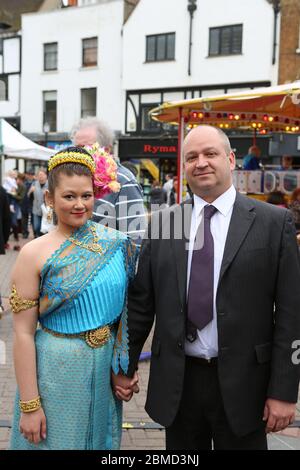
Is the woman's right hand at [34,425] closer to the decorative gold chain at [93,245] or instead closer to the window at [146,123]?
the decorative gold chain at [93,245]

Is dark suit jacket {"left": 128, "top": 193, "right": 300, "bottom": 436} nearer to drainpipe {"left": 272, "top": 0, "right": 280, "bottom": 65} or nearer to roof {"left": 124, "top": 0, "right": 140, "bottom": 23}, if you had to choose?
drainpipe {"left": 272, "top": 0, "right": 280, "bottom": 65}

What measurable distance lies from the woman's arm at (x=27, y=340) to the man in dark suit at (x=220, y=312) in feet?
1.26

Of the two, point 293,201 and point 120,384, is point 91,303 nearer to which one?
point 120,384

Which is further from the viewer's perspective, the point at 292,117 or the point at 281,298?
the point at 292,117

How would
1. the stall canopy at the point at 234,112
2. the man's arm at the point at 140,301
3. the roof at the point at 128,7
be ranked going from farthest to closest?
the roof at the point at 128,7, the stall canopy at the point at 234,112, the man's arm at the point at 140,301

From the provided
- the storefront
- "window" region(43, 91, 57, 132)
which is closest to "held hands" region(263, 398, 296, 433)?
the storefront

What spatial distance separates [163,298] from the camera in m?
2.22

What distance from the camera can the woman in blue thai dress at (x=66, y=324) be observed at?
2070mm

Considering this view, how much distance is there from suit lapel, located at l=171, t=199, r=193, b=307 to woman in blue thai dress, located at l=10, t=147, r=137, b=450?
0.26m

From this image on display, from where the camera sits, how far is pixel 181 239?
225cm

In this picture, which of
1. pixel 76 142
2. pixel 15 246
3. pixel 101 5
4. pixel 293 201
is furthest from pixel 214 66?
pixel 76 142

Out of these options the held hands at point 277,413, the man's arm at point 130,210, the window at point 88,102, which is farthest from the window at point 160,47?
the held hands at point 277,413

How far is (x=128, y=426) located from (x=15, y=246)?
9147mm

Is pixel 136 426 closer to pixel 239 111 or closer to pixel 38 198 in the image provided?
pixel 239 111
